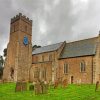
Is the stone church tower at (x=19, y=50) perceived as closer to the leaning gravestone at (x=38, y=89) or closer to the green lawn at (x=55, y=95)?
the green lawn at (x=55, y=95)

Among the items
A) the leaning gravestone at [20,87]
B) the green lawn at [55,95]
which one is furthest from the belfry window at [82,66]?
the green lawn at [55,95]

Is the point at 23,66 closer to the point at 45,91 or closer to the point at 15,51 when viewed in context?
the point at 15,51

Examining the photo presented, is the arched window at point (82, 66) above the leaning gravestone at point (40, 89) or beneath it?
above

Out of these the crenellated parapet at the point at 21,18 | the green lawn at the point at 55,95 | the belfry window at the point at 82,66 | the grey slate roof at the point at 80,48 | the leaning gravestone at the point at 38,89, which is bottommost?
the green lawn at the point at 55,95

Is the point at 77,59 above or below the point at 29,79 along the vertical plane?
above

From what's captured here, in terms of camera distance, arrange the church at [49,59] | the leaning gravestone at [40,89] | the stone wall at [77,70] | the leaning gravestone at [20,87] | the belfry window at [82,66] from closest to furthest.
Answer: the leaning gravestone at [40,89] < the leaning gravestone at [20,87] < the stone wall at [77,70] < the church at [49,59] < the belfry window at [82,66]

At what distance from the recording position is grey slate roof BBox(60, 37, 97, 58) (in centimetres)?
4778

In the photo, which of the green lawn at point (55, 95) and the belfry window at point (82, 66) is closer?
the green lawn at point (55, 95)

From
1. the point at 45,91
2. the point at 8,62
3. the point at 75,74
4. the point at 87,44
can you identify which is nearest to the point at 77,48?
the point at 87,44

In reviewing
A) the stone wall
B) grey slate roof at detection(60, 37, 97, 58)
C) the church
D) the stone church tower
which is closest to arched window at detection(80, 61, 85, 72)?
the church

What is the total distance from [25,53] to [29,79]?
6.73 metres

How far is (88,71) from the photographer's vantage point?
4606 cm

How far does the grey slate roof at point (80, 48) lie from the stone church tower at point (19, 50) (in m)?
10.1

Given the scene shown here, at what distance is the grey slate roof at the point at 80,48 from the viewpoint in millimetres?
47781
